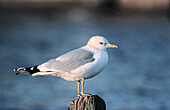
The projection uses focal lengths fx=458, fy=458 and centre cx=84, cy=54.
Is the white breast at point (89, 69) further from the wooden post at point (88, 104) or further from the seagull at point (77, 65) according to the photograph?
the wooden post at point (88, 104)

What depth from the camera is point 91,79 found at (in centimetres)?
1201

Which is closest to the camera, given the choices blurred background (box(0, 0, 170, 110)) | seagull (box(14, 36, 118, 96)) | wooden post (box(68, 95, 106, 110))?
wooden post (box(68, 95, 106, 110))

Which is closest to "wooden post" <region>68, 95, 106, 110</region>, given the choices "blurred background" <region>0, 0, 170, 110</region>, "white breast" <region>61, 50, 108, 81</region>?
"white breast" <region>61, 50, 108, 81</region>

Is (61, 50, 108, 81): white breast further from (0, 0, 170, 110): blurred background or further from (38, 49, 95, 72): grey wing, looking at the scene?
(0, 0, 170, 110): blurred background

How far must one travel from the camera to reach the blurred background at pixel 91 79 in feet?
36.2

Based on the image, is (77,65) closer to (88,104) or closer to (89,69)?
(89,69)

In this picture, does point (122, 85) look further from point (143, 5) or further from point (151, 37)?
point (143, 5)

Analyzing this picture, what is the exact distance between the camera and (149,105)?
35.3 ft

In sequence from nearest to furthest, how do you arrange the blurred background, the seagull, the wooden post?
1. the wooden post
2. the seagull
3. the blurred background

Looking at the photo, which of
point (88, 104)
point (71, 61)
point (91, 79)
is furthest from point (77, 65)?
point (91, 79)

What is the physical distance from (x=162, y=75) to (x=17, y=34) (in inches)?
442

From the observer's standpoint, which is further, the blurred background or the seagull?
the blurred background

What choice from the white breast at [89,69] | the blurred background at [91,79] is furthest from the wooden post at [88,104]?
the blurred background at [91,79]

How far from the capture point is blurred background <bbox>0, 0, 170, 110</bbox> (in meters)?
11.0
